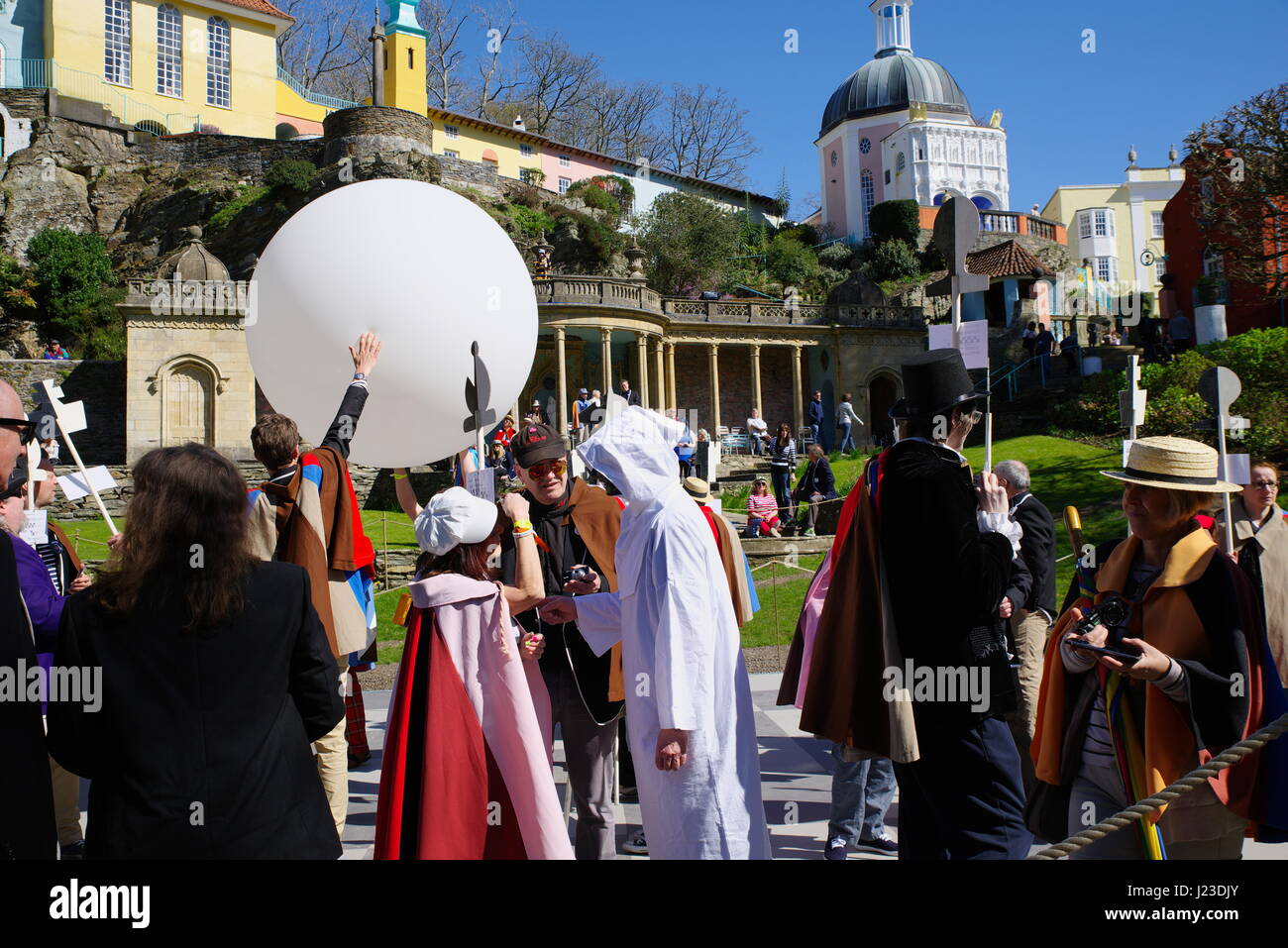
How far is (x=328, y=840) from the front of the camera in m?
3.01

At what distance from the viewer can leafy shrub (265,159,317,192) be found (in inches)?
1560

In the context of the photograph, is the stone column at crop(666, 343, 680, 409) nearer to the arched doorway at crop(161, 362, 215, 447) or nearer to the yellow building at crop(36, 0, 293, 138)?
the arched doorway at crop(161, 362, 215, 447)

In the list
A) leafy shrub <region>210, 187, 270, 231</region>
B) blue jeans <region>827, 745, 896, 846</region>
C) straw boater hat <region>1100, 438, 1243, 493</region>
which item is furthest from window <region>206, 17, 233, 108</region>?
straw boater hat <region>1100, 438, 1243, 493</region>

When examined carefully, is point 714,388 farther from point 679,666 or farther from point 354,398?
point 679,666

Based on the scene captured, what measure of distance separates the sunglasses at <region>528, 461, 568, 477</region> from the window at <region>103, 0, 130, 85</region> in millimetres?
49908

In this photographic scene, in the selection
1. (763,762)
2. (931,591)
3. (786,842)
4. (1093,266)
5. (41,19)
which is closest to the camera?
(931,591)

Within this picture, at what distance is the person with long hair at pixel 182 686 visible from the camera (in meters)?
2.72

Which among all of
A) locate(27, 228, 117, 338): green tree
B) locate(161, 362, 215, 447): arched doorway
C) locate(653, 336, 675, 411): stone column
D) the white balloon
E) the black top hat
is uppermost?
locate(27, 228, 117, 338): green tree

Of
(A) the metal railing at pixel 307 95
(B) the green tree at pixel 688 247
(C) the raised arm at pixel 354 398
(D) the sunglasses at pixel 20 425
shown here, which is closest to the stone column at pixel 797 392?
(B) the green tree at pixel 688 247

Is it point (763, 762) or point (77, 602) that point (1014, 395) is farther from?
point (77, 602)

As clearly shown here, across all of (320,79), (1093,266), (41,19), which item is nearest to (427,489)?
(41,19)

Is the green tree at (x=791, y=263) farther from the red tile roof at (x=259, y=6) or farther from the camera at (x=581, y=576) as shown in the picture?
the camera at (x=581, y=576)

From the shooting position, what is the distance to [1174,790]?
294 cm
